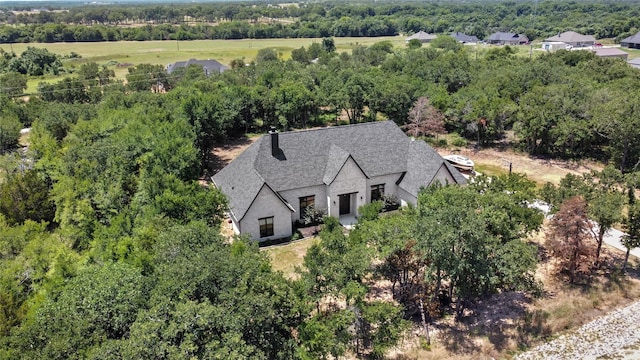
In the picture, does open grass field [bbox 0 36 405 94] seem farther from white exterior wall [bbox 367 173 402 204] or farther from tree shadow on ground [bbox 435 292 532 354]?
tree shadow on ground [bbox 435 292 532 354]

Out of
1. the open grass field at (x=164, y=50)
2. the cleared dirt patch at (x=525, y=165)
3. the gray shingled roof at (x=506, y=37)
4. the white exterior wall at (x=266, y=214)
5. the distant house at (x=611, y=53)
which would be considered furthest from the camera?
the gray shingled roof at (x=506, y=37)

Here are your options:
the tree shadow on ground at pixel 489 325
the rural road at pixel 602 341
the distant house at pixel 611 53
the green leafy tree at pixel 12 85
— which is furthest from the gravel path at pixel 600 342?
the distant house at pixel 611 53

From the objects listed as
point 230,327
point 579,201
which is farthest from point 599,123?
point 230,327

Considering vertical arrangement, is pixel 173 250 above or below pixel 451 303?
above

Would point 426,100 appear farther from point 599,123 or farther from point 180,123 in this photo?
point 180,123

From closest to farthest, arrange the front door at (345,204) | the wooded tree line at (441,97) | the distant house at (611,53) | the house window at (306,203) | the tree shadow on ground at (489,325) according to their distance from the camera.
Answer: the tree shadow on ground at (489,325)
the house window at (306,203)
the front door at (345,204)
the wooded tree line at (441,97)
the distant house at (611,53)

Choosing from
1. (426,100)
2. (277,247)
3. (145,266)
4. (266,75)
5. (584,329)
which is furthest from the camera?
(266,75)

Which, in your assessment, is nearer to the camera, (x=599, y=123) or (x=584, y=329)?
(x=584, y=329)

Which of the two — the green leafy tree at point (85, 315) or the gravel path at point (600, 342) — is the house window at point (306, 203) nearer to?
the green leafy tree at point (85, 315)
